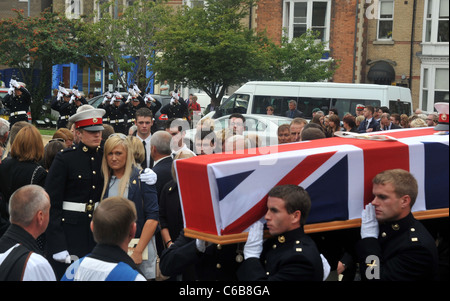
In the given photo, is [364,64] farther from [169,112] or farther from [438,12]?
[169,112]

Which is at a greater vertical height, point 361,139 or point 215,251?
point 361,139

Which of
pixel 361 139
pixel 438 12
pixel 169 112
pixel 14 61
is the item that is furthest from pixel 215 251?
pixel 438 12

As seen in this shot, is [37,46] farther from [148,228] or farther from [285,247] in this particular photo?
[285,247]

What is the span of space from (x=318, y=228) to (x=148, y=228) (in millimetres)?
1593

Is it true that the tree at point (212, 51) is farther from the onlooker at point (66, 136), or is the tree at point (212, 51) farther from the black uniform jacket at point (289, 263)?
the black uniform jacket at point (289, 263)

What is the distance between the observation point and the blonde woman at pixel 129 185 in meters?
5.25

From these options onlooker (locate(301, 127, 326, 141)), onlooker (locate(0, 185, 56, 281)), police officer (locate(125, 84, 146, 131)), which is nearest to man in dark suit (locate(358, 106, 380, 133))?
police officer (locate(125, 84, 146, 131))

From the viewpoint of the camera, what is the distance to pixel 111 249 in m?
3.39

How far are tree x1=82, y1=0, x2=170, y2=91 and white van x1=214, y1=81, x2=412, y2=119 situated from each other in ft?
27.0

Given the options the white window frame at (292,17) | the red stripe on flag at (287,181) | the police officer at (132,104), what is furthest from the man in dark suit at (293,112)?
the white window frame at (292,17)

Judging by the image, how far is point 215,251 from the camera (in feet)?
13.6

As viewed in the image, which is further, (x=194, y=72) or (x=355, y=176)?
(x=194, y=72)

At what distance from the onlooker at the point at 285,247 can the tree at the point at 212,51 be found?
63.7 feet
